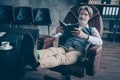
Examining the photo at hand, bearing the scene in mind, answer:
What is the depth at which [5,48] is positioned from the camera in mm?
2355

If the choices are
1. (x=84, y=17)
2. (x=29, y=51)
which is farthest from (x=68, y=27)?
(x=29, y=51)

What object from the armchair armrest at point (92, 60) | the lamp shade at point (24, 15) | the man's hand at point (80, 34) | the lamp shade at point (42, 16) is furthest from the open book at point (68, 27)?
the lamp shade at point (24, 15)

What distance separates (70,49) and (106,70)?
1.18m

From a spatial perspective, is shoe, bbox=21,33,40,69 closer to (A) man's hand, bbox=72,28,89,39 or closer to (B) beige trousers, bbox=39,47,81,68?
(B) beige trousers, bbox=39,47,81,68

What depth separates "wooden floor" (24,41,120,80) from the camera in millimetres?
3424

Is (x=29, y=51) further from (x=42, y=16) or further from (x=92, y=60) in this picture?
(x=42, y=16)

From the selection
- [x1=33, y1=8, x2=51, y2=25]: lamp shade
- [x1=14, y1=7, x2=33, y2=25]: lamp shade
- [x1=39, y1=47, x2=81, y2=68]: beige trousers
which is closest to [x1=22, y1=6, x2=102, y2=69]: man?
[x1=39, y1=47, x2=81, y2=68]: beige trousers

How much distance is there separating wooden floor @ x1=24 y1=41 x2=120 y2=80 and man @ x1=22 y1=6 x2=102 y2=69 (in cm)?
71

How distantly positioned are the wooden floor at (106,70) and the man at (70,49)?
2.32ft

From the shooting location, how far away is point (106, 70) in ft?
12.3

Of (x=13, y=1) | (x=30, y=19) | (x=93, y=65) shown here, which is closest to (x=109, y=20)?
(x=30, y=19)

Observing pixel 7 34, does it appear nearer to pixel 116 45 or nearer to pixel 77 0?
pixel 77 0

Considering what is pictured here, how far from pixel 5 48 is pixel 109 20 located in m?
3.93

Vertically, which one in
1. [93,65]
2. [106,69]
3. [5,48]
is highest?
[5,48]
